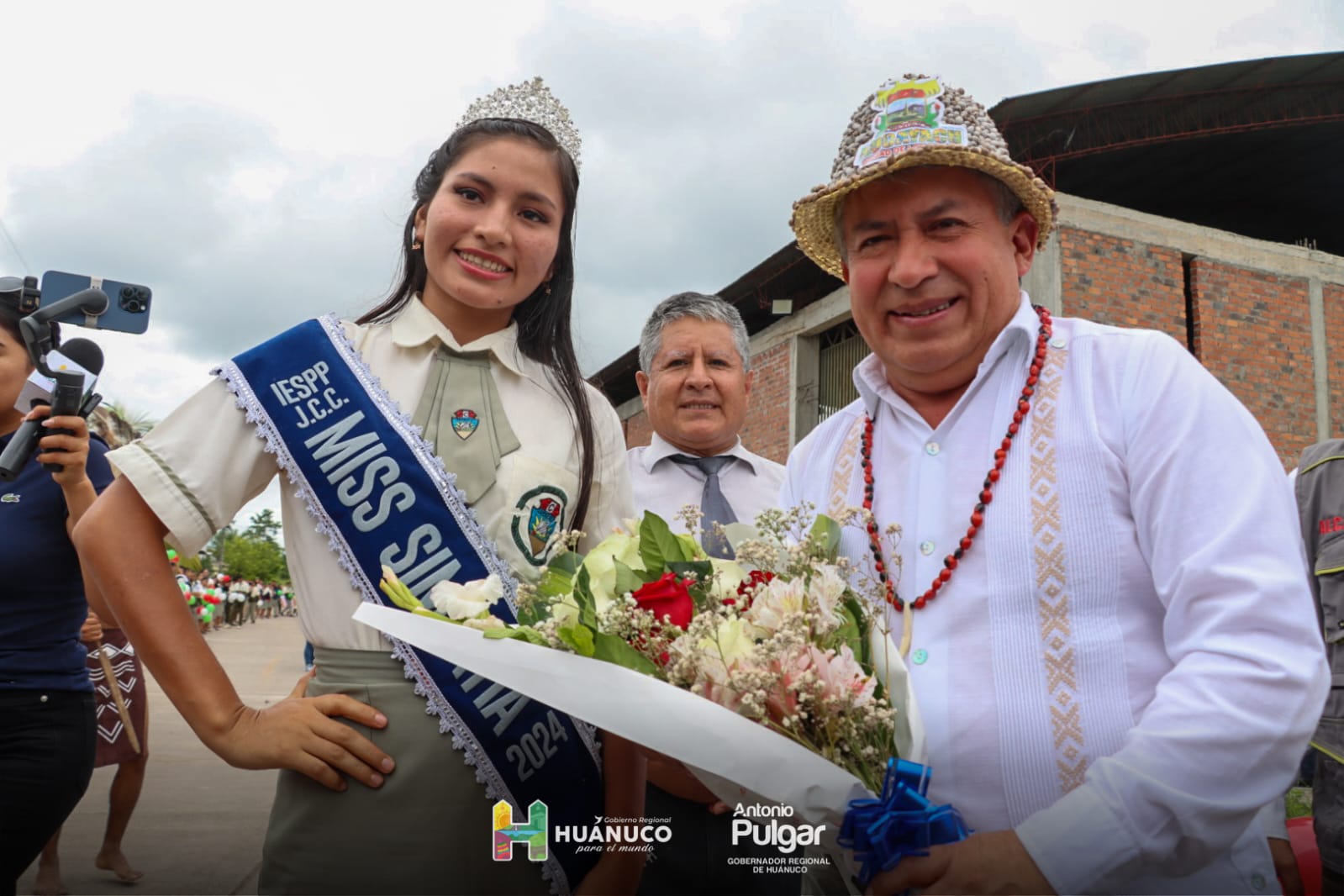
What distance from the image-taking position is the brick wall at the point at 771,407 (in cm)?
1212

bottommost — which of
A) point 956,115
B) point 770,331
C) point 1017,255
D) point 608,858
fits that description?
point 608,858

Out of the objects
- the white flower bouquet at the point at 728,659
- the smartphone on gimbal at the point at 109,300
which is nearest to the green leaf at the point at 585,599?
the white flower bouquet at the point at 728,659

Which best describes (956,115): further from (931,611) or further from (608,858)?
(608,858)

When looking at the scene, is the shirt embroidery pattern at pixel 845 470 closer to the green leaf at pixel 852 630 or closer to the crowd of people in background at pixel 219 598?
the green leaf at pixel 852 630

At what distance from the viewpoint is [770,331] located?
Answer: 12.8 meters

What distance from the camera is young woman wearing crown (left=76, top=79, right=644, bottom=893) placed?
1.50m

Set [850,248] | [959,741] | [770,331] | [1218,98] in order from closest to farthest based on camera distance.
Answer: [959,741] < [850,248] < [1218,98] < [770,331]

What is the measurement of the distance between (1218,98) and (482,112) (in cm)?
1086

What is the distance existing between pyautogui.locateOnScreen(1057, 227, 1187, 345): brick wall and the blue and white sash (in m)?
8.21

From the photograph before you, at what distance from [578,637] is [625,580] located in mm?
125

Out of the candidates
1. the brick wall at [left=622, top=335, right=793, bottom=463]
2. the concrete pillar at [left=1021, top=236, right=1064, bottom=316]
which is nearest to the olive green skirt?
the concrete pillar at [left=1021, top=236, right=1064, bottom=316]

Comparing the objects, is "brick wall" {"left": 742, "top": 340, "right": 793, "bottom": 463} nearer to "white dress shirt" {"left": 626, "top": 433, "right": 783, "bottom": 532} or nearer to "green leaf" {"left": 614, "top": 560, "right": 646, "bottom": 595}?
"white dress shirt" {"left": 626, "top": 433, "right": 783, "bottom": 532}

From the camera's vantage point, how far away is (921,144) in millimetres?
1569

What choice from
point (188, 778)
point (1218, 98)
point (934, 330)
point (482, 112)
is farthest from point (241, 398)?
point (1218, 98)
